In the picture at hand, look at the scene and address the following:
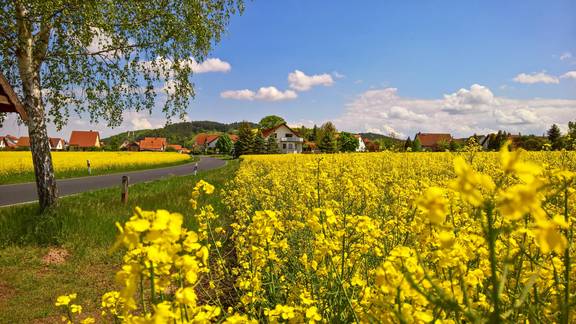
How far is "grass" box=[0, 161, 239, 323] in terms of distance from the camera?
4.76 meters

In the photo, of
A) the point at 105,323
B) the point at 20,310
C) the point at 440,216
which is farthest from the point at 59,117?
the point at 440,216

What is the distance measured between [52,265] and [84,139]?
282 ft

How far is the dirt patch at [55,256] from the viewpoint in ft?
19.8

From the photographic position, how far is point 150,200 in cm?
1020

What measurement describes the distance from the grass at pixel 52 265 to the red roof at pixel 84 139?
81.8 metres

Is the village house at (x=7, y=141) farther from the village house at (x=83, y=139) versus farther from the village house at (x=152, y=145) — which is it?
the village house at (x=152, y=145)

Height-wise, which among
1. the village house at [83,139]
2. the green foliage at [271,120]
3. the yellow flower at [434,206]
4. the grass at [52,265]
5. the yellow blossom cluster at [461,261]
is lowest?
the grass at [52,265]

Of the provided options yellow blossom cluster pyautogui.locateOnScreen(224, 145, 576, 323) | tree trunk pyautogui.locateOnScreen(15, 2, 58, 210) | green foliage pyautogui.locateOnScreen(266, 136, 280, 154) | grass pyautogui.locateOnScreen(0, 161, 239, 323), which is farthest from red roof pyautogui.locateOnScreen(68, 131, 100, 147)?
yellow blossom cluster pyautogui.locateOnScreen(224, 145, 576, 323)

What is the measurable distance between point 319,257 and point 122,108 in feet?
28.2

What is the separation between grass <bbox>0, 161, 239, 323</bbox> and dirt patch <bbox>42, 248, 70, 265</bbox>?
0.06 metres

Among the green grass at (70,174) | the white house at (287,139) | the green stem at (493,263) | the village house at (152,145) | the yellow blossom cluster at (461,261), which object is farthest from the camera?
the village house at (152,145)

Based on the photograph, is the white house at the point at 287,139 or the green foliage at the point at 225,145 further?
the green foliage at the point at 225,145

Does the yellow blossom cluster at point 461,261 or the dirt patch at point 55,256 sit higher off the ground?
the yellow blossom cluster at point 461,261

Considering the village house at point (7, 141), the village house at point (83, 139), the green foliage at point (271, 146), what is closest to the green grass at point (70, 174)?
the green foliage at point (271, 146)
